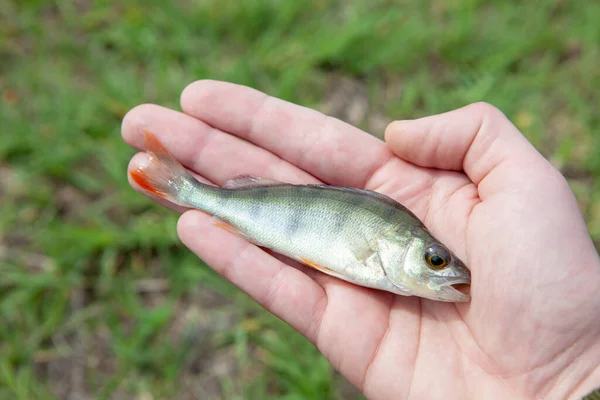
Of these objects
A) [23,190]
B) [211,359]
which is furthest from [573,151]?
[23,190]

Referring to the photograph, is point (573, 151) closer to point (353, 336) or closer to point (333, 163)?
point (333, 163)

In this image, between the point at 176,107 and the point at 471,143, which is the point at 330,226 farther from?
the point at 176,107

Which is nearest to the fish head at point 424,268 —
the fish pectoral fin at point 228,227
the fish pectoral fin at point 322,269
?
the fish pectoral fin at point 322,269

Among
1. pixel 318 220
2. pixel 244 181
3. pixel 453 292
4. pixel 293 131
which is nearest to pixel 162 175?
pixel 244 181

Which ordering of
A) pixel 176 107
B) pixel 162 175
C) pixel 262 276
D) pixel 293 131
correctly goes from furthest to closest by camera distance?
pixel 176 107, pixel 293 131, pixel 162 175, pixel 262 276

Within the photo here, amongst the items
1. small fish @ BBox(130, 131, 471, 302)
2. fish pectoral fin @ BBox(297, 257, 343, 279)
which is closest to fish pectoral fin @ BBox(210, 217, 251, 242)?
small fish @ BBox(130, 131, 471, 302)

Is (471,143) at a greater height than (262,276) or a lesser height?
greater

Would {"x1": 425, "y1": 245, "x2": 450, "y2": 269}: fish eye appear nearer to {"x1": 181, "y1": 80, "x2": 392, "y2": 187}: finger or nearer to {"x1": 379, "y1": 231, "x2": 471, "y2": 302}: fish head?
{"x1": 379, "y1": 231, "x2": 471, "y2": 302}: fish head
